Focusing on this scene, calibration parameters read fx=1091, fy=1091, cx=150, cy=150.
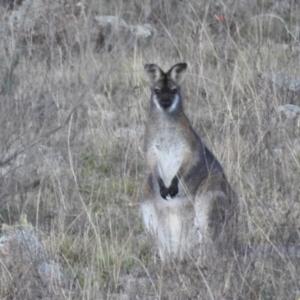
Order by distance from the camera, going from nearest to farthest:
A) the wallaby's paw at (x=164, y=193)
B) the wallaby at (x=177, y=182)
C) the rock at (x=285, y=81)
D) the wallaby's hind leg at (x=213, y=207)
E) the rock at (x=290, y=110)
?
the wallaby's hind leg at (x=213, y=207) → the wallaby at (x=177, y=182) → the wallaby's paw at (x=164, y=193) → the rock at (x=290, y=110) → the rock at (x=285, y=81)

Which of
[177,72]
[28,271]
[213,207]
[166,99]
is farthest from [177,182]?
[28,271]

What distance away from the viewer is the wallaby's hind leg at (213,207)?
620 cm

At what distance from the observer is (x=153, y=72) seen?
7039 mm

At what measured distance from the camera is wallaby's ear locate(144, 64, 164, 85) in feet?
22.9

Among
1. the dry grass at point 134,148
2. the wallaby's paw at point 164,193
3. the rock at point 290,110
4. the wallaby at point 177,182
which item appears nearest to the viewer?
the dry grass at point 134,148

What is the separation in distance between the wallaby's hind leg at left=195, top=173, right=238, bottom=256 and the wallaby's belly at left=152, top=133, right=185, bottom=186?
0.94 feet

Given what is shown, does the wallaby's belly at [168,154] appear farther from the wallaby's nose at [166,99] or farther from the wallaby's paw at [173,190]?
the wallaby's nose at [166,99]

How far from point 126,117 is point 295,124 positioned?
143cm

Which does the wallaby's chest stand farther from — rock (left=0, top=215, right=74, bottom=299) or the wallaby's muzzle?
rock (left=0, top=215, right=74, bottom=299)

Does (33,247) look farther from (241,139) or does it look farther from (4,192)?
(241,139)

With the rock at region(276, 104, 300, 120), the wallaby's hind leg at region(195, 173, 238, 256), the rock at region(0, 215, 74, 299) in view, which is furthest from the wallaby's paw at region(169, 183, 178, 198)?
the rock at region(276, 104, 300, 120)

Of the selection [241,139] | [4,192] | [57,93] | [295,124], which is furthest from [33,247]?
[295,124]

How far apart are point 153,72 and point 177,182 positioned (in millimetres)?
735

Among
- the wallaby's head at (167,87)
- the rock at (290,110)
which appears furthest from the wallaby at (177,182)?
the rock at (290,110)
